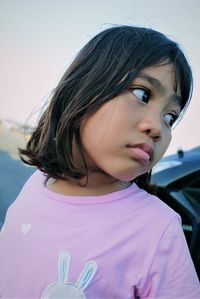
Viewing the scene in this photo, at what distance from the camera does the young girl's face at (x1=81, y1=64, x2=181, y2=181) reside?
35.5 inches

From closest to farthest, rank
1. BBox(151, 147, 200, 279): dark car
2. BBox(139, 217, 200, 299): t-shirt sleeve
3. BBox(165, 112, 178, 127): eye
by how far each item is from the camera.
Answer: BBox(139, 217, 200, 299): t-shirt sleeve
BBox(165, 112, 178, 127): eye
BBox(151, 147, 200, 279): dark car

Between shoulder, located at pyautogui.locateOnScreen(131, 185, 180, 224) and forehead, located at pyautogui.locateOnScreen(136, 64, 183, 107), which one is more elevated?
forehead, located at pyautogui.locateOnScreen(136, 64, 183, 107)

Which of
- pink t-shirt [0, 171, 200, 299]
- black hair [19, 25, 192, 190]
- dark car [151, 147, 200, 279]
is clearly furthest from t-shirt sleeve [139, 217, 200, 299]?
dark car [151, 147, 200, 279]

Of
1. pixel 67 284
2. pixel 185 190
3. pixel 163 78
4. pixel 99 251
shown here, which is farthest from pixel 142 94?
pixel 185 190

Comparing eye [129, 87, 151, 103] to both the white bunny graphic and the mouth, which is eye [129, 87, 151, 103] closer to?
the mouth

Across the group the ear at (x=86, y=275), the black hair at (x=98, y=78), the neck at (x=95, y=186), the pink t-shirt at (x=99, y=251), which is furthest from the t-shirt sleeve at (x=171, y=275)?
the black hair at (x=98, y=78)

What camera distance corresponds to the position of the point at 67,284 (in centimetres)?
90

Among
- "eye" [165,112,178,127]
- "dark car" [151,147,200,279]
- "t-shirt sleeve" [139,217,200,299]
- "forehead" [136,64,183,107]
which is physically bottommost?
"dark car" [151,147,200,279]

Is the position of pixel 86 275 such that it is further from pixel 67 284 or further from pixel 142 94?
pixel 142 94

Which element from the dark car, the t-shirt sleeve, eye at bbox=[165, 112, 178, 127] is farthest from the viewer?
the dark car

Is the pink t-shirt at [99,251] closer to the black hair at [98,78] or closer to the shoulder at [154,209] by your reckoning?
the shoulder at [154,209]

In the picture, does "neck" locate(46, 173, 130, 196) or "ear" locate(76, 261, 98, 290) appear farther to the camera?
"neck" locate(46, 173, 130, 196)

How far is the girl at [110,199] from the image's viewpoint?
880mm

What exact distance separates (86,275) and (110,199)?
0.23 metres
